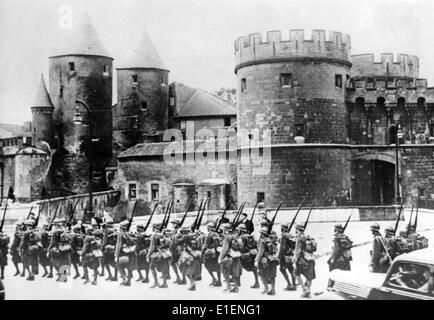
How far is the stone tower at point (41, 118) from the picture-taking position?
151 feet

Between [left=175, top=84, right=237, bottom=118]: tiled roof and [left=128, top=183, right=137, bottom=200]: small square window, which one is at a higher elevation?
[left=175, top=84, right=237, bottom=118]: tiled roof

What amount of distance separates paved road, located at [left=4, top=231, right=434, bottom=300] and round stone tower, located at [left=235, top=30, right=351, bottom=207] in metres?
13.8

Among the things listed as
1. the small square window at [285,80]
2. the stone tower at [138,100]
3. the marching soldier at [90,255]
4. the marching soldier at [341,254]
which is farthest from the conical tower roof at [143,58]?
the marching soldier at [341,254]

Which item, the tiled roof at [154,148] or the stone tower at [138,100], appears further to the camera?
the stone tower at [138,100]

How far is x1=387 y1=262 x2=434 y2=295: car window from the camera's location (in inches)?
400

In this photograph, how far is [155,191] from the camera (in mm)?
40812

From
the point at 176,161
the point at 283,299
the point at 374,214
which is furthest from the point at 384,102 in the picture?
the point at 283,299

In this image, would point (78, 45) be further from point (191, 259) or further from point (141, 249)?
point (191, 259)

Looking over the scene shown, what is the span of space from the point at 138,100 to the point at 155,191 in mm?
11562

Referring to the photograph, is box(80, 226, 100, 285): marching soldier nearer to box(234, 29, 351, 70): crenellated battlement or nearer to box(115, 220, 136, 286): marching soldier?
box(115, 220, 136, 286): marching soldier

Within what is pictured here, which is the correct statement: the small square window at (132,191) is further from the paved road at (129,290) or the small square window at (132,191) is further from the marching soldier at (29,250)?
the paved road at (129,290)

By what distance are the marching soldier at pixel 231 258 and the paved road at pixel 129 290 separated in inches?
15.6

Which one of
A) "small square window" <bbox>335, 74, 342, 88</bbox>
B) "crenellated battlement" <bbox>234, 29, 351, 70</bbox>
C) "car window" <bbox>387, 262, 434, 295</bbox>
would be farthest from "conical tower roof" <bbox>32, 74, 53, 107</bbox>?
"car window" <bbox>387, 262, 434, 295</bbox>
